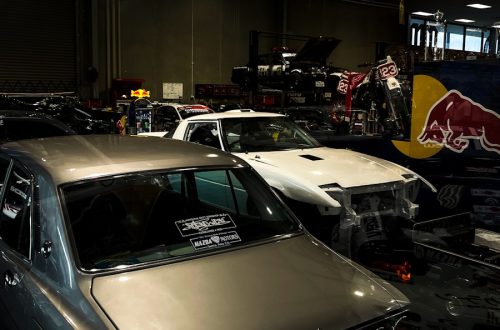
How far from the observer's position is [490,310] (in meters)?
3.05

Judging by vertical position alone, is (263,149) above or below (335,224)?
above

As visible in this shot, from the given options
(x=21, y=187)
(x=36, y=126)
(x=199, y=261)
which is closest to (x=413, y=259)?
(x=199, y=261)

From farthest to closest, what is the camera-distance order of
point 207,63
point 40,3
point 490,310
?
point 207,63, point 40,3, point 490,310

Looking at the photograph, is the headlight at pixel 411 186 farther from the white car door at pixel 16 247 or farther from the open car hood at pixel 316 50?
the open car hood at pixel 316 50

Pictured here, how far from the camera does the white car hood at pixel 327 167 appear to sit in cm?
525

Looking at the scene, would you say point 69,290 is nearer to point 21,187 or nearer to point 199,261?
point 199,261

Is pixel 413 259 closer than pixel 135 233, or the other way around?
pixel 135 233

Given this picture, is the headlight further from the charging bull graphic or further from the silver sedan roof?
the silver sedan roof

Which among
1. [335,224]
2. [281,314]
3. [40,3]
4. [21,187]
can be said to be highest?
[40,3]

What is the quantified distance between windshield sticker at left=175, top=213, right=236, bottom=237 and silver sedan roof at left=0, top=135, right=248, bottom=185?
0.98 ft

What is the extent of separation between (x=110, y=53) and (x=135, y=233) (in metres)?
16.6

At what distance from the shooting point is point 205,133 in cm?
656

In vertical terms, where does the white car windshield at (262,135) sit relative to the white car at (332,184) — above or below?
above

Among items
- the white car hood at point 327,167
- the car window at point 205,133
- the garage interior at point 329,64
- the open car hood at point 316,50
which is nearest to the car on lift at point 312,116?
the garage interior at point 329,64
